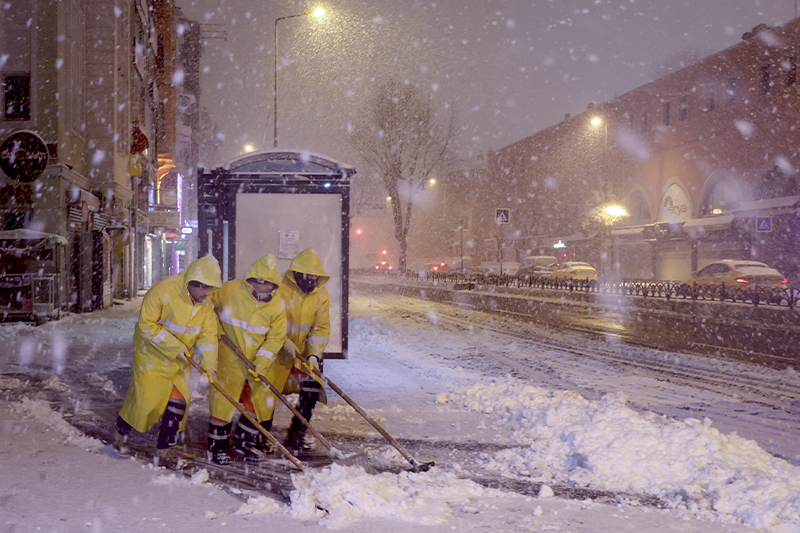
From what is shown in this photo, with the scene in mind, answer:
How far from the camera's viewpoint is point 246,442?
5.24 m

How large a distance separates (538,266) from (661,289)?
16.4 meters

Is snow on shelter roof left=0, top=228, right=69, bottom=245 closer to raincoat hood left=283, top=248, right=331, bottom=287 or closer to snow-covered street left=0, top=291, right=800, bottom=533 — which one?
snow-covered street left=0, top=291, right=800, bottom=533

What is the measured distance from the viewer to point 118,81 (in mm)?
22406

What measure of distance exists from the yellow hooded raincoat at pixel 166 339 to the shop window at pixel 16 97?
15.8 meters

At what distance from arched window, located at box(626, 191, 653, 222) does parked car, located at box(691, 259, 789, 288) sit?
60.1 ft

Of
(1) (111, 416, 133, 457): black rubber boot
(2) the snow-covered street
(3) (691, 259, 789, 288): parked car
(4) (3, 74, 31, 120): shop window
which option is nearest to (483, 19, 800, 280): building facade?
(3) (691, 259, 789, 288): parked car

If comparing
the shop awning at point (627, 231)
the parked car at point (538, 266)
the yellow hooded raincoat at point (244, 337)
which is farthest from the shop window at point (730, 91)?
the yellow hooded raincoat at point (244, 337)

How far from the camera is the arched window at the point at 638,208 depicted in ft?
141

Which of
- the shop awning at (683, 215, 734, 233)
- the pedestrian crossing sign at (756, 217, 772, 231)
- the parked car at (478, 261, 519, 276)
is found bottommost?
the parked car at (478, 261, 519, 276)

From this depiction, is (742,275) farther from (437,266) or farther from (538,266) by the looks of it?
(437,266)

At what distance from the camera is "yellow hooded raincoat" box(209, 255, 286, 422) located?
5.05 m

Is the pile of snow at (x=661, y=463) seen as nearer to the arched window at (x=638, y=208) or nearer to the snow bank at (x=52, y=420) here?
the snow bank at (x=52, y=420)

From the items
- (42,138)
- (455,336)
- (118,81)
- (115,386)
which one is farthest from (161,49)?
(115,386)

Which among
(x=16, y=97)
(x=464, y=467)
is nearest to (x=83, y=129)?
(x=16, y=97)
